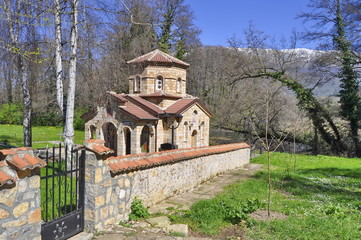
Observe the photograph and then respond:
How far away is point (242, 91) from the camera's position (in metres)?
25.2

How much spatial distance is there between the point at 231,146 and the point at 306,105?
38.0 ft

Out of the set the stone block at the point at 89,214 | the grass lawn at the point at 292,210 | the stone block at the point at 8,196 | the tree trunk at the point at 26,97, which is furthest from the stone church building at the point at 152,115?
the stone block at the point at 8,196

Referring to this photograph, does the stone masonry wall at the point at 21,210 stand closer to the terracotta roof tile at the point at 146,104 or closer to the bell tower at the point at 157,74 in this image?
the terracotta roof tile at the point at 146,104

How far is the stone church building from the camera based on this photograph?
1532 centimetres

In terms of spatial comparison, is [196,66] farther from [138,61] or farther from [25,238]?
[25,238]

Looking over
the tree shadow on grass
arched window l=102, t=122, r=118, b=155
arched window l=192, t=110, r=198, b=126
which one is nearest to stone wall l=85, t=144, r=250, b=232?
the tree shadow on grass

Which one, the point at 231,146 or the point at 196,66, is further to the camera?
the point at 196,66

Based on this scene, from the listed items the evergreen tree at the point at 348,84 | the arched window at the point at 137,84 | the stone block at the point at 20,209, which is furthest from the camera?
the evergreen tree at the point at 348,84

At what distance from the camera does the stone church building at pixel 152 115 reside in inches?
603

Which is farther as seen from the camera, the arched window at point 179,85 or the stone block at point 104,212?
the arched window at point 179,85

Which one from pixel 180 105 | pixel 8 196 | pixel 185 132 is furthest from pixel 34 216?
pixel 185 132

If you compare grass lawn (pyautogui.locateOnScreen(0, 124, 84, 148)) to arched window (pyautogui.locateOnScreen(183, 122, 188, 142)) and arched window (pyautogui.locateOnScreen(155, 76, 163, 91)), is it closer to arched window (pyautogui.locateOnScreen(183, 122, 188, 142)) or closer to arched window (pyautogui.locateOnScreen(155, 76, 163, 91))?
arched window (pyautogui.locateOnScreen(155, 76, 163, 91))

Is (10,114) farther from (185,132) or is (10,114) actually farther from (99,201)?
(99,201)

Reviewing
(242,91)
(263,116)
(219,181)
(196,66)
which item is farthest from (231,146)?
(196,66)
